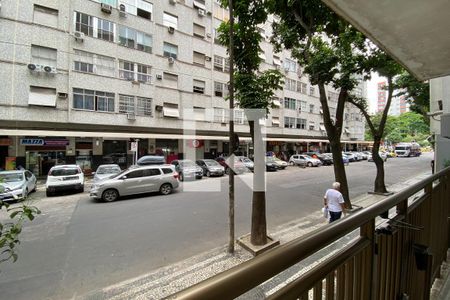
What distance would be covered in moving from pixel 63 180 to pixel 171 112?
37.6 ft

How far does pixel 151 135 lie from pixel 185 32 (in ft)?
36.0

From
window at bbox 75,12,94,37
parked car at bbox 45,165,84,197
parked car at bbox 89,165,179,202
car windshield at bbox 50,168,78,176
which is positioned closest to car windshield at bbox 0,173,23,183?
parked car at bbox 45,165,84,197

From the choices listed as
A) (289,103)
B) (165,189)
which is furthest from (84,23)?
(289,103)

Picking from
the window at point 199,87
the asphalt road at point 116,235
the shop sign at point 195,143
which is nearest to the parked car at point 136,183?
the asphalt road at point 116,235

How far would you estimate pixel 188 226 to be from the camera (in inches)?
300

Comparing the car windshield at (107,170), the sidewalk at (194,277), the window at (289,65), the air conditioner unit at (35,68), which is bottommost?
the sidewalk at (194,277)

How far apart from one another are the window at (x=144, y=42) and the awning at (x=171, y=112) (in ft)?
17.5

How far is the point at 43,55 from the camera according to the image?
1672 centimetres

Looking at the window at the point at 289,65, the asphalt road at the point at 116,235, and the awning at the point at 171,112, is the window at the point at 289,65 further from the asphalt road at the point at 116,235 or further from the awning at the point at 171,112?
the asphalt road at the point at 116,235

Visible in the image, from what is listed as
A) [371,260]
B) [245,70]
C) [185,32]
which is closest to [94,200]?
[245,70]

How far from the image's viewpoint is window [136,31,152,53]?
20.6 metres

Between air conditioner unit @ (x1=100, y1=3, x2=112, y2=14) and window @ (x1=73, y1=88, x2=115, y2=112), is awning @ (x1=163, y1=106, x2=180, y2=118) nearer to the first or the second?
window @ (x1=73, y1=88, x2=115, y2=112)

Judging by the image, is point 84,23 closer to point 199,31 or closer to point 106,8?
point 106,8

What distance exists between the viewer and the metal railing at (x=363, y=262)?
0.75 meters
